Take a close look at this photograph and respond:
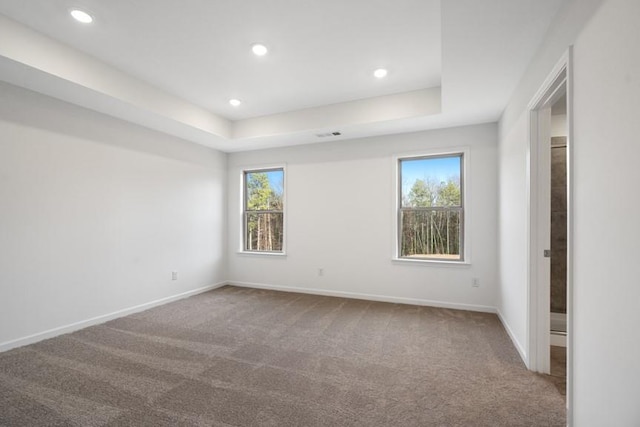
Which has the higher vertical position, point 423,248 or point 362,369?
point 423,248

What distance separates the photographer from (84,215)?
3.30m

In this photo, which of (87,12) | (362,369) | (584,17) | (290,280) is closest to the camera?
(584,17)

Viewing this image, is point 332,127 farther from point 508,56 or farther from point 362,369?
point 362,369

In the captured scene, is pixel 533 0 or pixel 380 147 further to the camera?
pixel 380 147

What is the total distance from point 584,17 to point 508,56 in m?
0.91

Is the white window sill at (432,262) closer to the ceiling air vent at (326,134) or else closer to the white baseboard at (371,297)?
the white baseboard at (371,297)

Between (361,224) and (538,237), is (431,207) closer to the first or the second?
(361,224)

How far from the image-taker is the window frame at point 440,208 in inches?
155

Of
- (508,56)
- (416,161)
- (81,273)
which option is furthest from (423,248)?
(81,273)

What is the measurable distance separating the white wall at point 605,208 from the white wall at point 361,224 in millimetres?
2382

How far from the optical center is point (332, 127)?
159 inches

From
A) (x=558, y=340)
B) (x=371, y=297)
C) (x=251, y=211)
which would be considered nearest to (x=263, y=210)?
(x=251, y=211)

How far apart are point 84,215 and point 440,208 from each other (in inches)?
180

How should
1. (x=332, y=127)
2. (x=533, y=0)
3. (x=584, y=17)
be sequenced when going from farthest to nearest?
(x=332, y=127), (x=533, y=0), (x=584, y=17)
